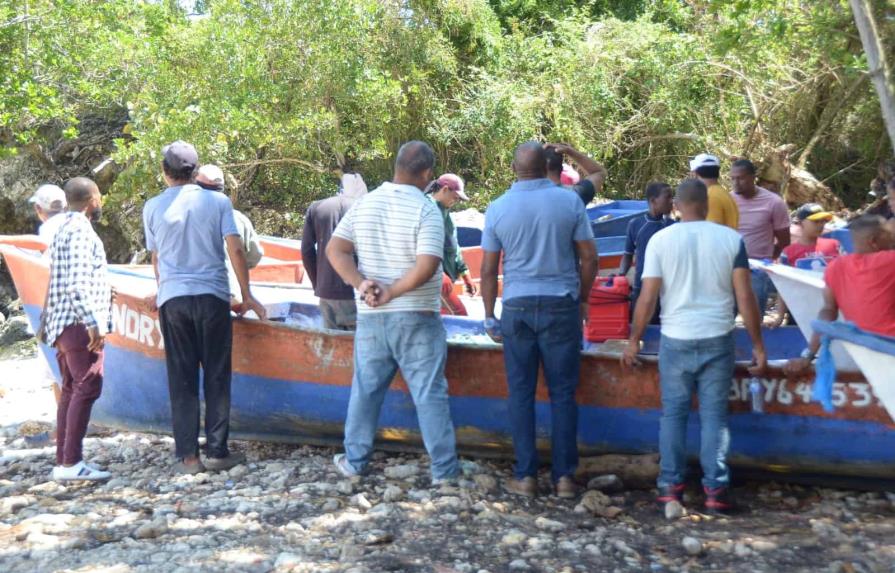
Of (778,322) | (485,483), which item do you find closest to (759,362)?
(485,483)

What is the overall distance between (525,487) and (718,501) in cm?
101

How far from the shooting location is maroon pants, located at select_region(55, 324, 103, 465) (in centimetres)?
568

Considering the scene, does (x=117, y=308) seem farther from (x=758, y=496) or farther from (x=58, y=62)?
(x=58, y=62)

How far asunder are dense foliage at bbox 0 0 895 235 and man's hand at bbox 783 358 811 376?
26.9 feet

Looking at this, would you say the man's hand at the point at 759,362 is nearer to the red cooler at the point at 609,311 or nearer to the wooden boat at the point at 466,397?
the wooden boat at the point at 466,397

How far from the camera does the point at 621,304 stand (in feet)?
21.3

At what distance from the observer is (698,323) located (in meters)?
4.95

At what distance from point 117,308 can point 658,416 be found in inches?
146

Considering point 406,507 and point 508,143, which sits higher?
point 508,143

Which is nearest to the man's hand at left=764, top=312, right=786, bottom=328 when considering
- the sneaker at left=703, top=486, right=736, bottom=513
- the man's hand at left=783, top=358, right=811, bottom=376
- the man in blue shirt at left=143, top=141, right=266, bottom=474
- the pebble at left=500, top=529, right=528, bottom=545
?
the man's hand at left=783, top=358, right=811, bottom=376

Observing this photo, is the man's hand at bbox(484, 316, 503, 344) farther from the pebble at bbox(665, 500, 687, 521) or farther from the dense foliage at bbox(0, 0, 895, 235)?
the dense foliage at bbox(0, 0, 895, 235)

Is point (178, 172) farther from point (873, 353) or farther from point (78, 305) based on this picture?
point (873, 353)

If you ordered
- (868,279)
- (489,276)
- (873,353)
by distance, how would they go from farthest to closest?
(489,276), (868,279), (873,353)

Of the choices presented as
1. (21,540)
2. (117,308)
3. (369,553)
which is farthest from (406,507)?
(117,308)
